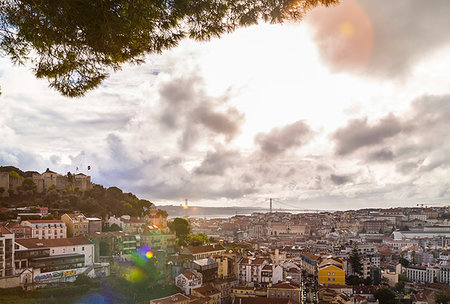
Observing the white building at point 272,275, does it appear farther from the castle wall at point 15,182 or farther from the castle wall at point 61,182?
the castle wall at point 15,182

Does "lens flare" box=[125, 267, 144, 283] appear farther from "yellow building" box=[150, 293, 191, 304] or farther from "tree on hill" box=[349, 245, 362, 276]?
"tree on hill" box=[349, 245, 362, 276]

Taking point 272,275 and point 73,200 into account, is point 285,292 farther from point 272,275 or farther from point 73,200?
point 73,200

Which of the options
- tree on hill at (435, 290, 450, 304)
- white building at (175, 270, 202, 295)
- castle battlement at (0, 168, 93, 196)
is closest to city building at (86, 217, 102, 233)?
white building at (175, 270, 202, 295)

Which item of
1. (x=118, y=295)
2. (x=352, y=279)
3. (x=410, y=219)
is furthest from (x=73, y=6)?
(x=410, y=219)

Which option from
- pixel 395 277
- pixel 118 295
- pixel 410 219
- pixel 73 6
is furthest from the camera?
pixel 410 219

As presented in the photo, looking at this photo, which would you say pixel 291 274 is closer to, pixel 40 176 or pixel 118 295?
pixel 118 295

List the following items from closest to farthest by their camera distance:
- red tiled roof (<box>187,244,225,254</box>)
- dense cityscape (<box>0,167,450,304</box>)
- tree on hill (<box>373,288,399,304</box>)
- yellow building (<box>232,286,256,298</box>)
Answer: dense cityscape (<box>0,167,450,304</box>), yellow building (<box>232,286,256,298</box>), tree on hill (<box>373,288,399,304</box>), red tiled roof (<box>187,244,225,254</box>)

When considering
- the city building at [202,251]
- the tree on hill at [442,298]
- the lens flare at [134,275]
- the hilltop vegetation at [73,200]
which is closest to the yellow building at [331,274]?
the tree on hill at [442,298]
